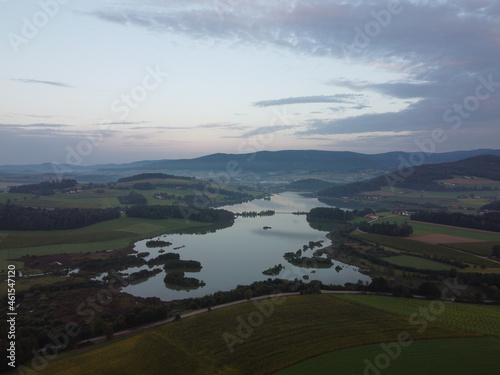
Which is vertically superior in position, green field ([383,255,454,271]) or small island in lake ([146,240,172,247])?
green field ([383,255,454,271])

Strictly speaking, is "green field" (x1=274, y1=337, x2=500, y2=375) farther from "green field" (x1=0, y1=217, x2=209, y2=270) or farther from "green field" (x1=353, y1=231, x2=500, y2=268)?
"green field" (x1=0, y1=217, x2=209, y2=270)

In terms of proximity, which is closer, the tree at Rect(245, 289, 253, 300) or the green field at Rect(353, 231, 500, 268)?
the tree at Rect(245, 289, 253, 300)

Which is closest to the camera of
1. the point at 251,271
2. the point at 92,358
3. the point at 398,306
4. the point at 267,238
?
the point at 92,358

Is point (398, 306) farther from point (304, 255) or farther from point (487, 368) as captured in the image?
point (304, 255)

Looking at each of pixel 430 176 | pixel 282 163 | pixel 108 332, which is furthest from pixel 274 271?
pixel 282 163

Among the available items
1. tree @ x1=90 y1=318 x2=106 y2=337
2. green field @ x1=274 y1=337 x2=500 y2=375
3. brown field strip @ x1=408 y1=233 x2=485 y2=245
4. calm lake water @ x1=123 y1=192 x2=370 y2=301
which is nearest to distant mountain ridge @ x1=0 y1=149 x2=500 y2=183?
calm lake water @ x1=123 y1=192 x2=370 y2=301

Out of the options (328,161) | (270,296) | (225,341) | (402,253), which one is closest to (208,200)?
(402,253)
